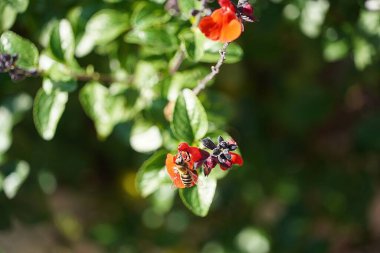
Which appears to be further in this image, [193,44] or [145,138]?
[145,138]

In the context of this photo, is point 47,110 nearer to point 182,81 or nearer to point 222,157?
point 182,81

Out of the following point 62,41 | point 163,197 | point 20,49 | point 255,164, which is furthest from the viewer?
point 255,164

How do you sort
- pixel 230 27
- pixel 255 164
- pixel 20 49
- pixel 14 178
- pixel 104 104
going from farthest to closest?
pixel 255 164
pixel 14 178
pixel 104 104
pixel 20 49
pixel 230 27

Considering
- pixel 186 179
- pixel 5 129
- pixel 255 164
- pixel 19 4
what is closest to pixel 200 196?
pixel 186 179

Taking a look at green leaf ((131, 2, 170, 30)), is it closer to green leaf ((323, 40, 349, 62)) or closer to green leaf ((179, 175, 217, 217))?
green leaf ((179, 175, 217, 217))

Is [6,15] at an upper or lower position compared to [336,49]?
upper

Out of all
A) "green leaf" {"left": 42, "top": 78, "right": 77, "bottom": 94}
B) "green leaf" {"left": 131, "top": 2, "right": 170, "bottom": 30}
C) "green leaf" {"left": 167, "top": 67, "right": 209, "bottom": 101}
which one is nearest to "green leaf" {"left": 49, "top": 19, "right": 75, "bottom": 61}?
"green leaf" {"left": 42, "top": 78, "right": 77, "bottom": 94}
